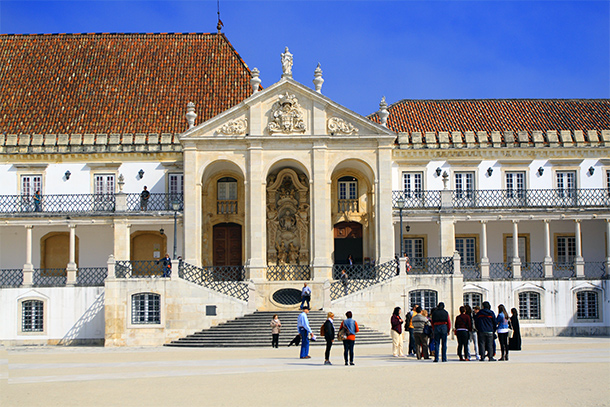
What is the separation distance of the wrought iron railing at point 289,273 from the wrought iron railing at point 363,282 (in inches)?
86.8

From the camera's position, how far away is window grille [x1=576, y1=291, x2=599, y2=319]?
3541cm

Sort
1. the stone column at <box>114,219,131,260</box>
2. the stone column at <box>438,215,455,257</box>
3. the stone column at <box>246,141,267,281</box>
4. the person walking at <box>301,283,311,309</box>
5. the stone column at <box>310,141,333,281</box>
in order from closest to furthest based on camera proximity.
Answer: the person walking at <box>301,283,311,309</box> → the stone column at <box>310,141,333,281</box> → the stone column at <box>246,141,267,281</box> → the stone column at <box>114,219,131,260</box> → the stone column at <box>438,215,455,257</box>

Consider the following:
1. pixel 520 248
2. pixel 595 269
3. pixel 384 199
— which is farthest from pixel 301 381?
pixel 595 269

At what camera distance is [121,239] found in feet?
117

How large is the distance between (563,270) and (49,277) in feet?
76.1

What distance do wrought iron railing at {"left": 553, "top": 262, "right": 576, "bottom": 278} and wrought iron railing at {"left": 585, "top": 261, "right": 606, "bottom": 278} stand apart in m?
0.66

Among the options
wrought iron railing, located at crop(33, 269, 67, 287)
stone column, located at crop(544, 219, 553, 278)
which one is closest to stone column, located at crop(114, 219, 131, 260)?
wrought iron railing, located at crop(33, 269, 67, 287)

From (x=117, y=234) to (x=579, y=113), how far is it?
23512 mm

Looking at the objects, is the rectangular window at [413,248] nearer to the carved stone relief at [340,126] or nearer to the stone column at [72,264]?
→ the carved stone relief at [340,126]

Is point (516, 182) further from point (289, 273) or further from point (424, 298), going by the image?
point (289, 273)

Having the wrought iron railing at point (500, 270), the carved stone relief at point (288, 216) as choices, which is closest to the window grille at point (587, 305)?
the wrought iron railing at point (500, 270)

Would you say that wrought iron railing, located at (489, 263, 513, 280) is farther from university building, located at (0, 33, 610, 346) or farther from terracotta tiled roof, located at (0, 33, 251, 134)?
terracotta tiled roof, located at (0, 33, 251, 134)

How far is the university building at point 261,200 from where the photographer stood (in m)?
33.5

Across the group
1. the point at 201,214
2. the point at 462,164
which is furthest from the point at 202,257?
the point at 462,164
